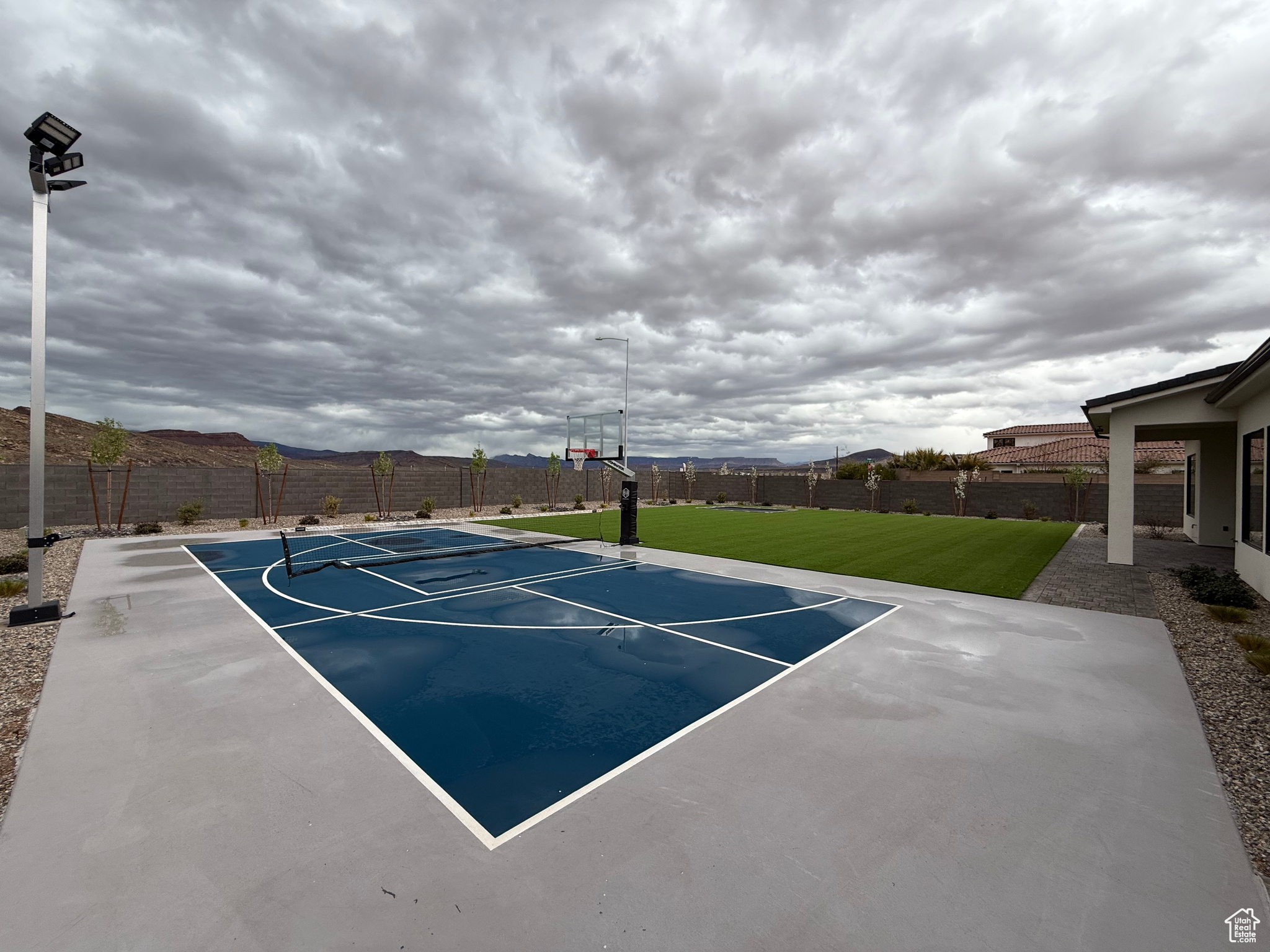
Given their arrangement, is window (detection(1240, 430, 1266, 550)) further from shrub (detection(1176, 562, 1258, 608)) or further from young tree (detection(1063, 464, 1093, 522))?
young tree (detection(1063, 464, 1093, 522))

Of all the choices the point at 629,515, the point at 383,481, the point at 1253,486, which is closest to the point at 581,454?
the point at 629,515

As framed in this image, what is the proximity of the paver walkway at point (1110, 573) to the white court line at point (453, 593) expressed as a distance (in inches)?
335

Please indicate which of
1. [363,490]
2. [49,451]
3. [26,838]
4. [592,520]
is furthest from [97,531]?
[49,451]

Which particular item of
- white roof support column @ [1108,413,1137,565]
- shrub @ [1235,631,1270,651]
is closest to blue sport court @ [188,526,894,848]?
shrub @ [1235,631,1270,651]

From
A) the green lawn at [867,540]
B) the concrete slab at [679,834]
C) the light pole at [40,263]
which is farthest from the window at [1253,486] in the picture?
the light pole at [40,263]

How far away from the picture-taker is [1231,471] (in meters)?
16.9

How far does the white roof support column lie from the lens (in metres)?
13.1

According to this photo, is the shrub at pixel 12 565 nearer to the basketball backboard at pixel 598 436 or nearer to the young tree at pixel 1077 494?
the basketball backboard at pixel 598 436

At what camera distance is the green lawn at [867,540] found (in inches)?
498

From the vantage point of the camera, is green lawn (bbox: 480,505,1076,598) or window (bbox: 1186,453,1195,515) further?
window (bbox: 1186,453,1195,515)

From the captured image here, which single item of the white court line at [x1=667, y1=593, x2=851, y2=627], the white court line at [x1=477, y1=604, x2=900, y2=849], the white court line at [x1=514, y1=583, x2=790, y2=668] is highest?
the white court line at [x1=667, y1=593, x2=851, y2=627]

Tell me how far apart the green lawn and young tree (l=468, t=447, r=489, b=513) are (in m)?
4.22

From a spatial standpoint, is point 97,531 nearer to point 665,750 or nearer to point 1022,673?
point 665,750

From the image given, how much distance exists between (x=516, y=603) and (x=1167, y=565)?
1535cm
